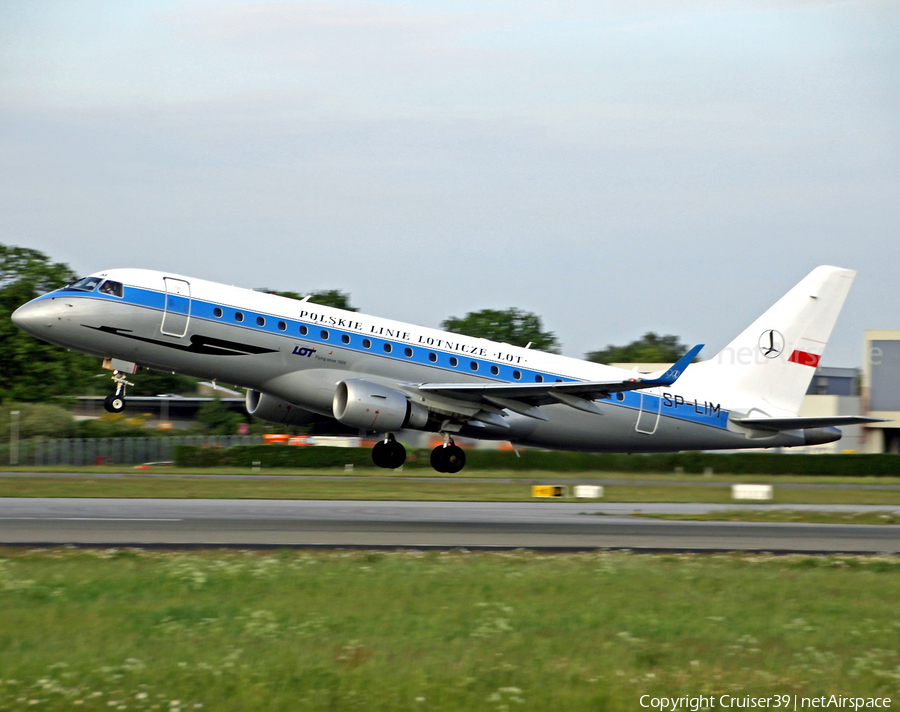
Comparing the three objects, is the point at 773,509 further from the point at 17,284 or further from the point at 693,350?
the point at 17,284

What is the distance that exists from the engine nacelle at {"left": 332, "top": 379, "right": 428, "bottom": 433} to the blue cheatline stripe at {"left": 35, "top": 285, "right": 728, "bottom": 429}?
47.2 inches

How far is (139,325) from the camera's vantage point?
81.8 ft

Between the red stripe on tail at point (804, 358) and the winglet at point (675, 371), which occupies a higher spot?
the red stripe on tail at point (804, 358)

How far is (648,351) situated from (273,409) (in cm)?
11215

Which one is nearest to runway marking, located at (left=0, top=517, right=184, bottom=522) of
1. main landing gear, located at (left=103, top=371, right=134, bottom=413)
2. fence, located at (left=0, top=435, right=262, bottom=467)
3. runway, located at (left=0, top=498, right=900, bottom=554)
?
runway, located at (left=0, top=498, right=900, bottom=554)

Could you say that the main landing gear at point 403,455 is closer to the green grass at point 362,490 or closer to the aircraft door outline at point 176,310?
the green grass at point 362,490

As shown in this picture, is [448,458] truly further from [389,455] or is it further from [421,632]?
[421,632]

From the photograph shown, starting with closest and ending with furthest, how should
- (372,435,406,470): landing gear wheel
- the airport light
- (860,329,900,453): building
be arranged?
(372,435,406,470): landing gear wheel < the airport light < (860,329,900,453): building

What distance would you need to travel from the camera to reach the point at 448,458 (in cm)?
2912

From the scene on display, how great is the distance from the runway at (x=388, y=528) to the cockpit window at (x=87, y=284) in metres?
5.61

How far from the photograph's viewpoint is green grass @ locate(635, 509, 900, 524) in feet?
94.2

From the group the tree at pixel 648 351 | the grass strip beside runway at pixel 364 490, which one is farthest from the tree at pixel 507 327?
the grass strip beside runway at pixel 364 490

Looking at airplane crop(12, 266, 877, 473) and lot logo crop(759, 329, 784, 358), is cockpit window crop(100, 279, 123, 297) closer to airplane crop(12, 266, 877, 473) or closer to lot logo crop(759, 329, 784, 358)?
airplane crop(12, 266, 877, 473)

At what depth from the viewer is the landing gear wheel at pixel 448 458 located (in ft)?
95.3
